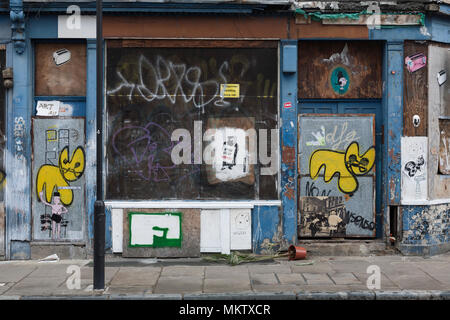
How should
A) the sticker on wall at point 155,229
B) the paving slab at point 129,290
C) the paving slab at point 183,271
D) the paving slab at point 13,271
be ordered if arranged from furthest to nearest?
1. the sticker on wall at point 155,229
2. the paving slab at point 183,271
3. the paving slab at point 13,271
4. the paving slab at point 129,290

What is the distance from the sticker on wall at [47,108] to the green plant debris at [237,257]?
4438mm

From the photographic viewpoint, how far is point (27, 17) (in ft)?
36.8

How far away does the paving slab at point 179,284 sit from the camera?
28.5 feet

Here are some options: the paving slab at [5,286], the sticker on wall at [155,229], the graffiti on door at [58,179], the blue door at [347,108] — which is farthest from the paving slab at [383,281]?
the paving slab at [5,286]

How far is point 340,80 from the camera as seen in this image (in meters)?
11.8

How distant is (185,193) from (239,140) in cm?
161

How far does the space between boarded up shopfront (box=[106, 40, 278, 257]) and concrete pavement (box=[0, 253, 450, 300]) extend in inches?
63.3

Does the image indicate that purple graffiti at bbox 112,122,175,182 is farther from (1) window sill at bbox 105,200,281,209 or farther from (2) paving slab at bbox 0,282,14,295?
(2) paving slab at bbox 0,282,14,295

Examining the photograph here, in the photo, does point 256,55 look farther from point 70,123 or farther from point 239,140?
point 70,123

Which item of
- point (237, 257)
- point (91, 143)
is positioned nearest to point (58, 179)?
point (91, 143)

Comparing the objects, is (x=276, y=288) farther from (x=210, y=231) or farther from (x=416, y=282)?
(x=210, y=231)

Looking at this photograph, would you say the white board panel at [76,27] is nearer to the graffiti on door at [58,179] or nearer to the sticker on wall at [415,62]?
the graffiti on door at [58,179]

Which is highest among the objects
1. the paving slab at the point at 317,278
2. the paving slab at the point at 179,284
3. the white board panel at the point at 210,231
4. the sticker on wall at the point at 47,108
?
the sticker on wall at the point at 47,108
